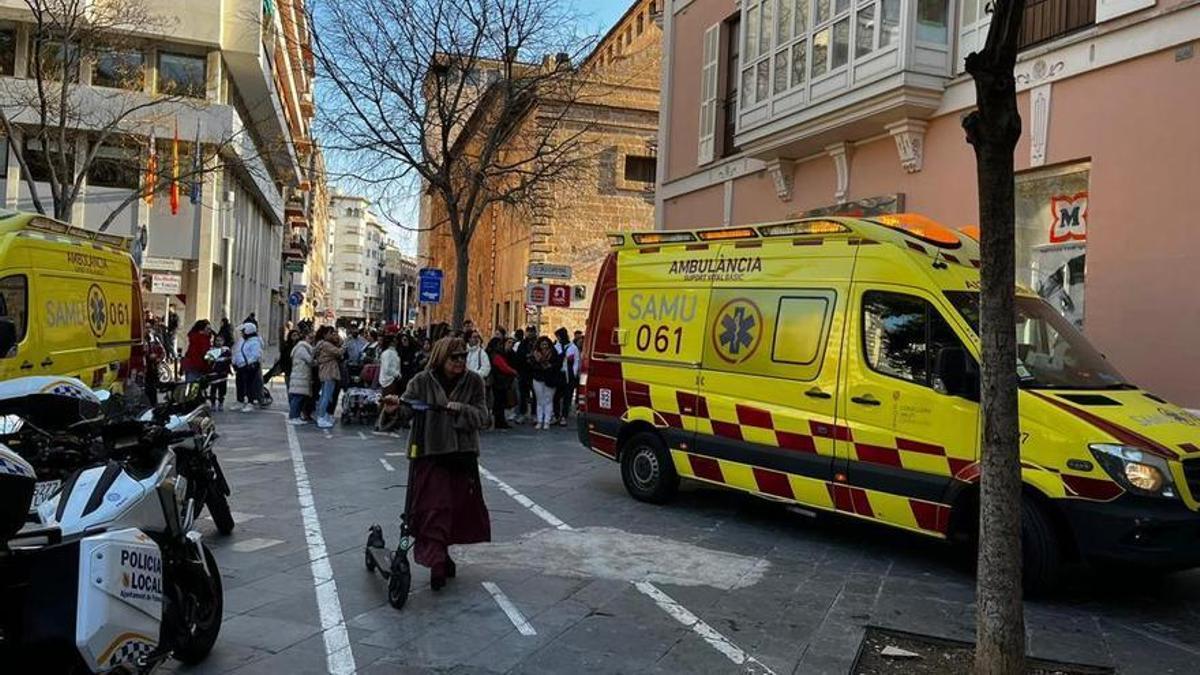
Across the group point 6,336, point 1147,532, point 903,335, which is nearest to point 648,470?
point 903,335

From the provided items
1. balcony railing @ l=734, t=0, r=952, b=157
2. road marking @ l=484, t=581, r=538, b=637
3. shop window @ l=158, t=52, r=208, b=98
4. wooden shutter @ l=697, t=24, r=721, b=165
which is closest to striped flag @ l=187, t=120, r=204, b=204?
shop window @ l=158, t=52, r=208, b=98

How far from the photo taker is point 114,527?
12.2 feet

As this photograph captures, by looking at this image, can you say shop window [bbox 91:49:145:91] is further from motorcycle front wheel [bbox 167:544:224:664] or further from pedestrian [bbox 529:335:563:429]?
motorcycle front wheel [bbox 167:544:224:664]

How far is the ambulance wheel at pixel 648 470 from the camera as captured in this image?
9234 mm

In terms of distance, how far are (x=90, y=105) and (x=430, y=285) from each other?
528 inches

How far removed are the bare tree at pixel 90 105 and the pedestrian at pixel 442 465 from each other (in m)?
16.6

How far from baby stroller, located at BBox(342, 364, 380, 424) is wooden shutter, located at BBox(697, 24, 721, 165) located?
26.2ft

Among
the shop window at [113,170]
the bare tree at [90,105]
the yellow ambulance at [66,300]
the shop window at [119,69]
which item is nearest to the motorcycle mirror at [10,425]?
the yellow ambulance at [66,300]

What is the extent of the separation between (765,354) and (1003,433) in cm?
370

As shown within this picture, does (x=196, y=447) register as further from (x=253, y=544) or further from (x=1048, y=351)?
(x=1048, y=351)

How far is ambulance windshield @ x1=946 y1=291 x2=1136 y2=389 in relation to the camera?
22.3ft

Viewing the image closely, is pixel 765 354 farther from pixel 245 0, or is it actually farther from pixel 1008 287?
pixel 245 0

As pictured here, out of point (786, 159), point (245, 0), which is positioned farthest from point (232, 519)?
point (245, 0)

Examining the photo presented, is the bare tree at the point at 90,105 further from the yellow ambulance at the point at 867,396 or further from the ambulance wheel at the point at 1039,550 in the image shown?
the ambulance wheel at the point at 1039,550
